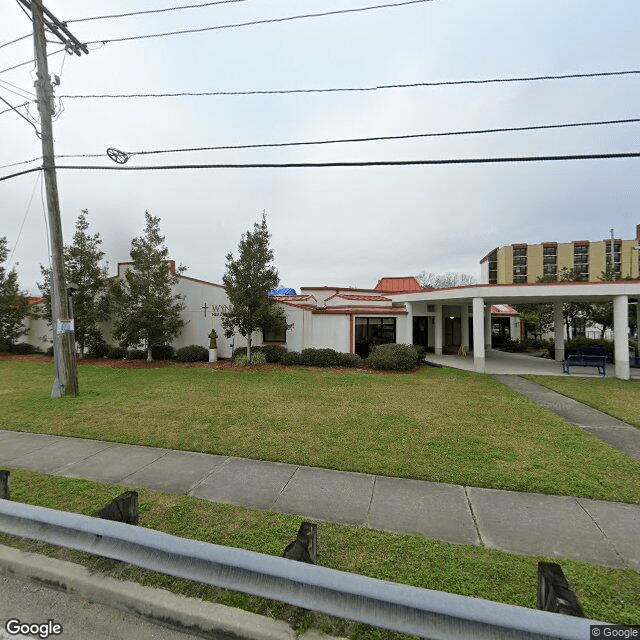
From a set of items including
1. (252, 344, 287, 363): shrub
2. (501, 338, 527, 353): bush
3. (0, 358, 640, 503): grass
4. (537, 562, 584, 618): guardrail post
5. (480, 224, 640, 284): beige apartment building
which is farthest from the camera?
(480, 224, 640, 284): beige apartment building

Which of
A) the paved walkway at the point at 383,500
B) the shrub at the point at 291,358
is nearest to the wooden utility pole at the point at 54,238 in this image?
the paved walkway at the point at 383,500

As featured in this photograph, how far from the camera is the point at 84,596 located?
241 centimetres

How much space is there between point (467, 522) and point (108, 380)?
12.6 metres

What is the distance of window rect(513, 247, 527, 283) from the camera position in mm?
79812

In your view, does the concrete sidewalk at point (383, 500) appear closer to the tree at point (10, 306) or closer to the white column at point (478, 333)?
the white column at point (478, 333)

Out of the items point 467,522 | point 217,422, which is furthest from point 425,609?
point 217,422

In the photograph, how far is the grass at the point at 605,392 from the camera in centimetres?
784

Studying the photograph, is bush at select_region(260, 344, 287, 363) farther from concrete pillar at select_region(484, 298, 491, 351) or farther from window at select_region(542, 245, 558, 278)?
window at select_region(542, 245, 558, 278)

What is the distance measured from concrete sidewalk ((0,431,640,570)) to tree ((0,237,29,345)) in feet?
66.7

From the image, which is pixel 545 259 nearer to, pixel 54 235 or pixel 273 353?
pixel 273 353

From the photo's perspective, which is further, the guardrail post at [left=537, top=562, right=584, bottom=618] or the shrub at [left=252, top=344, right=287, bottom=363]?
the shrub at [left=252, top=344, right=287, bottom=363]

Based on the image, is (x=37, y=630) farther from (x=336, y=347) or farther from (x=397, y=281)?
(x=397, y=281)
